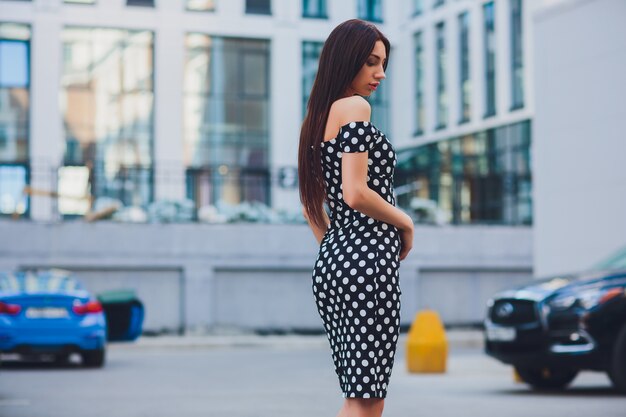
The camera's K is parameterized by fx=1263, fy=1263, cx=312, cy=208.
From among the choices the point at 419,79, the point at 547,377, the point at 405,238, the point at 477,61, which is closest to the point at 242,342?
the point at 547,377

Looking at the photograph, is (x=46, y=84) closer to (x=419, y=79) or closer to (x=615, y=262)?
(x=419, y=79)

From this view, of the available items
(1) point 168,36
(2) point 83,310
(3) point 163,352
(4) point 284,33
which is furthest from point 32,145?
(2) point 83,310

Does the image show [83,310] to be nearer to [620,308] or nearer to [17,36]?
[620,308]

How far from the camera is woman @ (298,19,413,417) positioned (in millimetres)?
4262

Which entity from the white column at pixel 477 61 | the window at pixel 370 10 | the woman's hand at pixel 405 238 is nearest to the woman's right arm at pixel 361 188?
the woman's hand at pixel 405 238

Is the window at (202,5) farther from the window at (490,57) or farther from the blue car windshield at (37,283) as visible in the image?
the blue car windshield at (37,283)

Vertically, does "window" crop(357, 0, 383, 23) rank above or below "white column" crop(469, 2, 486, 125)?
above

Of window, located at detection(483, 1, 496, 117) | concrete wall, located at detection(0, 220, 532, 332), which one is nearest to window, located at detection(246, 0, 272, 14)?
window, located at detection(483, 1, 496, 117)

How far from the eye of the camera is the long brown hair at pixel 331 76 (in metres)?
4.38

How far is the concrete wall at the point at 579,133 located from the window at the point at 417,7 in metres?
25.5

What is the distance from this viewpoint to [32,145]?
136 feet

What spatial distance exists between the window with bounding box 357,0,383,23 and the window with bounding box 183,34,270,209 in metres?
3.47

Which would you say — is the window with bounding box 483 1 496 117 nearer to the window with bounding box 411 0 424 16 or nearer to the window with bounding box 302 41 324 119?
the window with bounding box 411 0 424 16

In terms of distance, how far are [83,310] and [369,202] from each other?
12530mm
